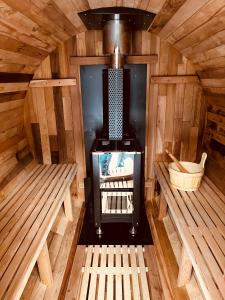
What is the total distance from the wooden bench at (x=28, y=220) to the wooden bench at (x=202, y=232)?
103cm

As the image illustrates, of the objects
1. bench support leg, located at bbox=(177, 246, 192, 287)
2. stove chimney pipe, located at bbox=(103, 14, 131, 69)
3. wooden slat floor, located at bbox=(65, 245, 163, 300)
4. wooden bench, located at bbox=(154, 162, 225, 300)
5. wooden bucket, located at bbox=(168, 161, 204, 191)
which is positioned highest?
A: stove chimney pipe, located at bbox=(103, 14, 131, 69)

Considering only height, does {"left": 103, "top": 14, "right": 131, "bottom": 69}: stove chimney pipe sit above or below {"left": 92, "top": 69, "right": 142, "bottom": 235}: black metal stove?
above

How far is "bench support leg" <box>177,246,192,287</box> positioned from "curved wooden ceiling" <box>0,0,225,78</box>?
156 cm

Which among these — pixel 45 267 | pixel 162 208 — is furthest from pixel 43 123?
pixel 162 208

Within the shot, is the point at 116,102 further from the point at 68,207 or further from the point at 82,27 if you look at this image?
the point at 68,207

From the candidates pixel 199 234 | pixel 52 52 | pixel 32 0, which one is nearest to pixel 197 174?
pixel 199 234

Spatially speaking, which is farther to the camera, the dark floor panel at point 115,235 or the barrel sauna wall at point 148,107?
the barrel sauna wall at point 148,107

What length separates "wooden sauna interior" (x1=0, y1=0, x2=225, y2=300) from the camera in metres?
1.55

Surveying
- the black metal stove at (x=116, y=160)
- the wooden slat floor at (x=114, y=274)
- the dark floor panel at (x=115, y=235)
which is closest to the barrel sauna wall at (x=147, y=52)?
the black metal stove at (x=116, y=160)

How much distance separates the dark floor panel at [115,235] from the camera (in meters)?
2.47

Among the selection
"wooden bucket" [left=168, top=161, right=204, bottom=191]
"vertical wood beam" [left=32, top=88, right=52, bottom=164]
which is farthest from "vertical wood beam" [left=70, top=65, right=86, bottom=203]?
"wooden bucket" [left=168, top=161, right=204, bottom=191]

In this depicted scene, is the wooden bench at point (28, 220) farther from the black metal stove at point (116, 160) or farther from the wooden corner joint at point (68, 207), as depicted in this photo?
the black metal stove at point (116, 160)

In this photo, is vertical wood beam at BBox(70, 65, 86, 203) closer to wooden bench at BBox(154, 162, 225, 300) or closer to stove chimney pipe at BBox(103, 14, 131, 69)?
stove chimney pipe at BBox(103, 14, 131, 69)

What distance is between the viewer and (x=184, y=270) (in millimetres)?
1853
